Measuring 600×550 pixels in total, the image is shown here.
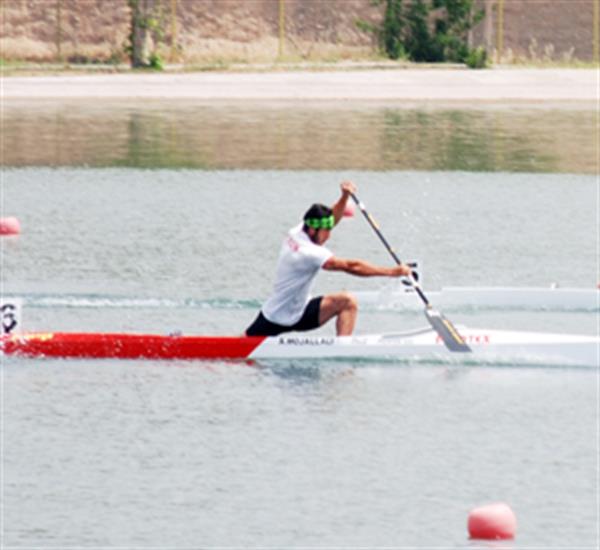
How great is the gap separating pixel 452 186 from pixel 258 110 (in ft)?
43.8

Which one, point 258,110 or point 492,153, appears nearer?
point 492,153

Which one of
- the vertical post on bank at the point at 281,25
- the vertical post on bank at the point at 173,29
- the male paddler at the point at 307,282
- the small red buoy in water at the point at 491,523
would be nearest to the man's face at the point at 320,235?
the male paddler at the point at 307,282

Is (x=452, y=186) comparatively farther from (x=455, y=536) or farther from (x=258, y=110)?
(x=455, y=536)

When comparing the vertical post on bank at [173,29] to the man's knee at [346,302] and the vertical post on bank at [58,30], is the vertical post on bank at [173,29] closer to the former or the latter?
the vertical post on bank at [58,30]

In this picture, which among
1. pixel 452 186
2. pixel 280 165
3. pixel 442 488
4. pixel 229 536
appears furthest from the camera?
pixel 280 165

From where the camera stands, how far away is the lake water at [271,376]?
17297 mm

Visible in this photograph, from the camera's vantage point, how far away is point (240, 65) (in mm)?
61031

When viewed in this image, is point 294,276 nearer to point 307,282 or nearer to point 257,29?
point 307,282

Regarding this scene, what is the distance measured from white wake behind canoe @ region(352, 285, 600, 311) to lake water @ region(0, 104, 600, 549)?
0.51ft

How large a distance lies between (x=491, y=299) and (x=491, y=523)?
10.1 meters

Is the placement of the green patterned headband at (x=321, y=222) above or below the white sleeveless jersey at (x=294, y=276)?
above

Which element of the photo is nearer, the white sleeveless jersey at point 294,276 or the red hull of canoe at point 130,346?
the white sleeveless jersey at point 294,276

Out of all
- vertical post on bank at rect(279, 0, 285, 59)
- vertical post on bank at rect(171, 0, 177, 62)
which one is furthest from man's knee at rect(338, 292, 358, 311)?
vertical post on bank at rect(279, 0, 285, 59)

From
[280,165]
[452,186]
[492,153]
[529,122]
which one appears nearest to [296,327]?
[452,186]
